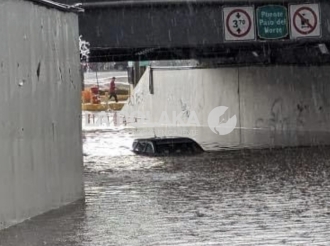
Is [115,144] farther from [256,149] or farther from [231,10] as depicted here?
[231,10]

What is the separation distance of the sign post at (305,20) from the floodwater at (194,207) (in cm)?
369

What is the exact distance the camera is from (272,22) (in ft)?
70.8

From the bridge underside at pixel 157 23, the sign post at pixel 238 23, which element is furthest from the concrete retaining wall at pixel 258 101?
the bridge underside at pixel 157 23

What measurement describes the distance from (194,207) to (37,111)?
3.04 meters

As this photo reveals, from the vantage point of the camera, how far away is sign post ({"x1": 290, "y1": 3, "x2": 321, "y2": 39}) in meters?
21.7

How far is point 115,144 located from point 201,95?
1151 cm

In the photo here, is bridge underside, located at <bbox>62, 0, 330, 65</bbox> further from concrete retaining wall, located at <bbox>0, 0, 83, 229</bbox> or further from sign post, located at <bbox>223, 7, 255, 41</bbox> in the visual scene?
concrete retaining wall, located at <bbox>0, 0, 83, 229</bbox>

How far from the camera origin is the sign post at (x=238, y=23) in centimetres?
2142

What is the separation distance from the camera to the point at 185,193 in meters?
14.5

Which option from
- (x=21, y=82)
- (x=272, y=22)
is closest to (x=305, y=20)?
(x=272, y=22)

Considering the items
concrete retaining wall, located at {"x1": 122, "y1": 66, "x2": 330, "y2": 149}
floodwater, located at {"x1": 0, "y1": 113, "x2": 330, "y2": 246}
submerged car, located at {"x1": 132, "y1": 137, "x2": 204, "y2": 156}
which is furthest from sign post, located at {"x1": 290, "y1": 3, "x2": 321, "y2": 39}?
concrete retaining wall, located at {"x1": 122, "y1": 66, "x2": 330, "y2": 149}

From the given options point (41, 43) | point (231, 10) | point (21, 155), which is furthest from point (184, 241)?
point (231, 10)

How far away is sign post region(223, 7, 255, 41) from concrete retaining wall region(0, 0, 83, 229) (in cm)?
851

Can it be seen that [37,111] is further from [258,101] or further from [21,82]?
[258,101]
